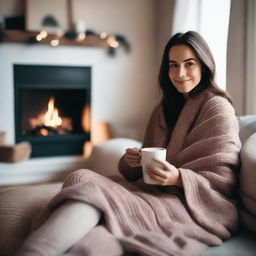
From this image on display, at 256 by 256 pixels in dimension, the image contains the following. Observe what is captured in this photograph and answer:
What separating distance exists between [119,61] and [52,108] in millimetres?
841

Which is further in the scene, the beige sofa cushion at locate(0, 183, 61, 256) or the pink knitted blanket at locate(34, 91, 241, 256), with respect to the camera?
the beige sofa cushion at locate(0, 183, 61, 256)

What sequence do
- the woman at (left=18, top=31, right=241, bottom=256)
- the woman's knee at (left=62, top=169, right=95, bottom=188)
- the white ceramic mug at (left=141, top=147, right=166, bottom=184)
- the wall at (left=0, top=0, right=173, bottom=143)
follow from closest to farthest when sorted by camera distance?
the woman at (left=18, top=31, right=241, bottom=256), the white ceramic mug at (left=141, top=147, right=166, bottom=184), the woman's knee at (left=62, top=169, right=95, bottom=188), the wall at (left=0, top=0, right=173, bottom=143)

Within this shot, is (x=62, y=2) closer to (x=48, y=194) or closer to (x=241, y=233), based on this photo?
(x=48, y=194)

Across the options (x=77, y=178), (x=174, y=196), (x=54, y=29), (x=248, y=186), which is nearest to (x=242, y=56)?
(x=248, y=186)

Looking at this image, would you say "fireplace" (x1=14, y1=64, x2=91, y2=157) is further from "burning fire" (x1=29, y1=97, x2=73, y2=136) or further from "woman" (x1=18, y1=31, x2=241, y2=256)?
"woman" (x1=18, y1=31, x2=241, y2=256)

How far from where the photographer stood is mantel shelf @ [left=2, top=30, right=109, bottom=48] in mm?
3092

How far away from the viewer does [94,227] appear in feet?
3.47

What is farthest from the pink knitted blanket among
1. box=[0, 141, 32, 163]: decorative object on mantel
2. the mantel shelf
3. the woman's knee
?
the mantel shelf

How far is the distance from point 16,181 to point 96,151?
110 centimetres

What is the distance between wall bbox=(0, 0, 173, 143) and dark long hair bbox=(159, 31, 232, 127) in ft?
6.13

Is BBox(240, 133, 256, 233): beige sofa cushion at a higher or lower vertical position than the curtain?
lower

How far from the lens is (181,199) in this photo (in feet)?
4.08

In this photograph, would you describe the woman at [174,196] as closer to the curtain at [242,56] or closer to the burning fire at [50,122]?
the curtain at [242,56]

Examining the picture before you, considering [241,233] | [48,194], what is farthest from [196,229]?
[48,194]
